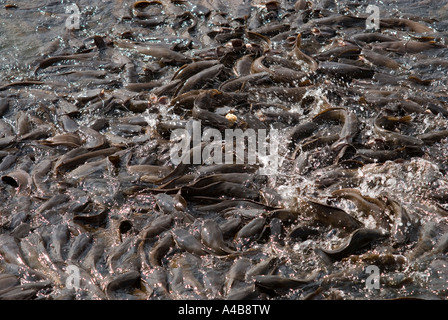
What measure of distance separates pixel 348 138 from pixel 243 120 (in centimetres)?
124

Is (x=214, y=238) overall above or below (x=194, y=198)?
below

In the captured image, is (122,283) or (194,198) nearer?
(122,283)

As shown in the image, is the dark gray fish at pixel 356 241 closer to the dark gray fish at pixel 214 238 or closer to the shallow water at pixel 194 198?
the shallow water at pixel 194 198

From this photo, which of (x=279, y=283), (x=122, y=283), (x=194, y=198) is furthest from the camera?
(x=194, y=198)

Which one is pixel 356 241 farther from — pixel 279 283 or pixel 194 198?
pixel 194 198

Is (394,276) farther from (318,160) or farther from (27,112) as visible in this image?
(27,112)

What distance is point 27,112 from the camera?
6.84m

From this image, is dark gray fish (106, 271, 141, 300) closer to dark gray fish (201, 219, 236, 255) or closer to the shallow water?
the shallow water

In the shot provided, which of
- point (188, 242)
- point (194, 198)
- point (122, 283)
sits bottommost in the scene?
point (122, 283)

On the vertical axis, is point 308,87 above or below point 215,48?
below

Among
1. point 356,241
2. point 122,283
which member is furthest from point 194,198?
point 356,241

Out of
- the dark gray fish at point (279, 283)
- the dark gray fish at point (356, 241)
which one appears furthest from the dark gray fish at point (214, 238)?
the dark gray fish at point (356, 241)
